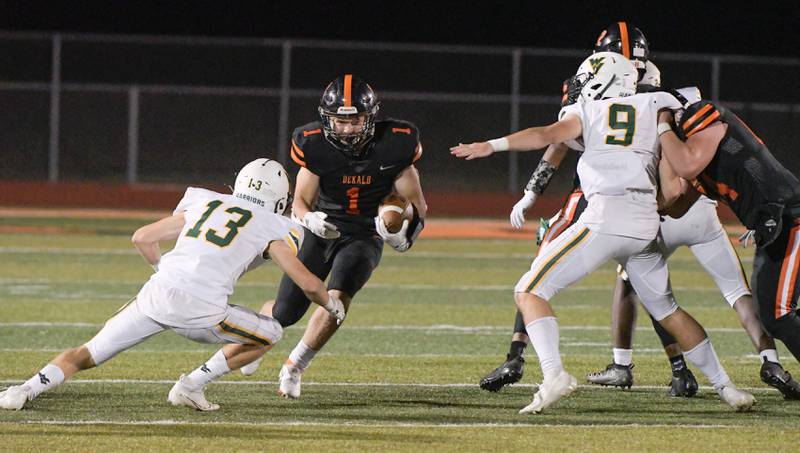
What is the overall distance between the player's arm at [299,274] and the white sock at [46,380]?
992mm

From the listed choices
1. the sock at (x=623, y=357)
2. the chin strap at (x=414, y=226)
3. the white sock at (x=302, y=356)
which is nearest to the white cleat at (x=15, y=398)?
the white sock at (x=302, y=356)

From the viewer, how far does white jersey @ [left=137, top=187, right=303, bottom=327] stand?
5422 millimetres

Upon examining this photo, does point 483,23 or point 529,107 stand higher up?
point 483,23

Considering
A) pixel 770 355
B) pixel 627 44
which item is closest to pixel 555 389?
pixel 770 355

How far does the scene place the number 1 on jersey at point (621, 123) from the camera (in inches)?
220

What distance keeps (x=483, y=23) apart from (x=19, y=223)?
13.8m

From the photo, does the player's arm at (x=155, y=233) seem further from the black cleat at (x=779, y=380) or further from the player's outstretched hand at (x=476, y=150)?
the black cleat at (x=779, y=380)

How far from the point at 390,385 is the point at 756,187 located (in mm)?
1980

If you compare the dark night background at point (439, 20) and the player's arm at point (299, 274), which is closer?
the player's arm at point (299, 274)

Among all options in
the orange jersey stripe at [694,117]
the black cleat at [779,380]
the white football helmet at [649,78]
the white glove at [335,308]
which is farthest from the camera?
the white football helmet at [649,78]

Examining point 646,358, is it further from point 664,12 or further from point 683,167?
point 664,12

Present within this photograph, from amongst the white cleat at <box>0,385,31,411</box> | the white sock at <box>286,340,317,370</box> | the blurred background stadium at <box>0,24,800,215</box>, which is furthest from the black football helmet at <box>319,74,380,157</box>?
the blurred background stadium at <box>0,24,800,215</box>

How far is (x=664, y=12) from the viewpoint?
27.1 m

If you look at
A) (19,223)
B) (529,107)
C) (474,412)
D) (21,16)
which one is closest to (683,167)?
(474,412)
